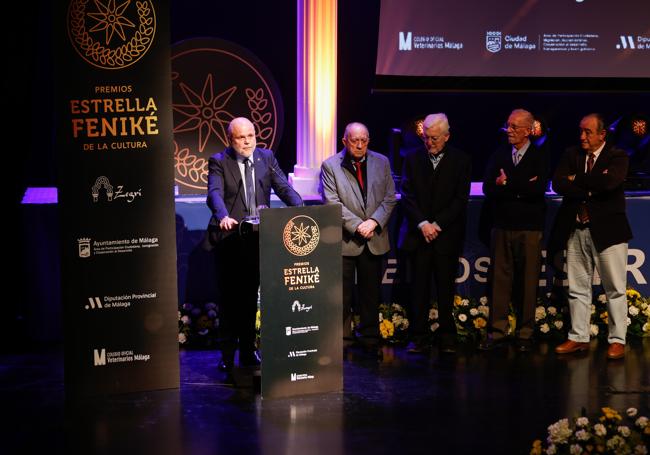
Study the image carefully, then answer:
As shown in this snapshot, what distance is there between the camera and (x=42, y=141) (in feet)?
24.2

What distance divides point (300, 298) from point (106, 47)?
185 centimetres

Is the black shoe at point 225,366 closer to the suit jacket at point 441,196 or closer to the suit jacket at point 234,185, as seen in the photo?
the suit jacket at point 234,185

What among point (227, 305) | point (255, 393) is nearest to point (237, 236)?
point (227, 305)

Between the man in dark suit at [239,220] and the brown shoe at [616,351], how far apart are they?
2.44 meters

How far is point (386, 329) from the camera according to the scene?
6.94 metres

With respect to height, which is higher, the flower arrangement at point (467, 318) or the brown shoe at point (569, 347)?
the flower arrangement at point (467, 318)

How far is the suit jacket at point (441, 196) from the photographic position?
6.58 m

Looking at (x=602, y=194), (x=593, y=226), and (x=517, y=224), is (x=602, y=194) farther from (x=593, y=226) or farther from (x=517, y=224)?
(x=517, y=224)

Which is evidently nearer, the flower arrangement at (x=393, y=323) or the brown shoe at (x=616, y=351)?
the brown shoe at (x=616, y=351)

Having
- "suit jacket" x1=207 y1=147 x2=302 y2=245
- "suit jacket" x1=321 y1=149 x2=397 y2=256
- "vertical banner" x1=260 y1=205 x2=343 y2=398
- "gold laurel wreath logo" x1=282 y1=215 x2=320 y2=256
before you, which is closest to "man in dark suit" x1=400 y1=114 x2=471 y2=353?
"suit jacket" x1=321 y1=149 x2=397 y2=256

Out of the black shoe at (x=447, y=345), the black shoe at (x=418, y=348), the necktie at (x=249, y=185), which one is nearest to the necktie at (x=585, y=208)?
the black shoe at (x=447, y=345)

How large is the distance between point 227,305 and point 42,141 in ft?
8.21

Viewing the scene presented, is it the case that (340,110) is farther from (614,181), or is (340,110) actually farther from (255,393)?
(255,393)

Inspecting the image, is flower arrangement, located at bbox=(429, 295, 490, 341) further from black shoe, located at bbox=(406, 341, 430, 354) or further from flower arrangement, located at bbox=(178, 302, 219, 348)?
flower arrangement, located at bbox=(178, 302, 219, 348)
